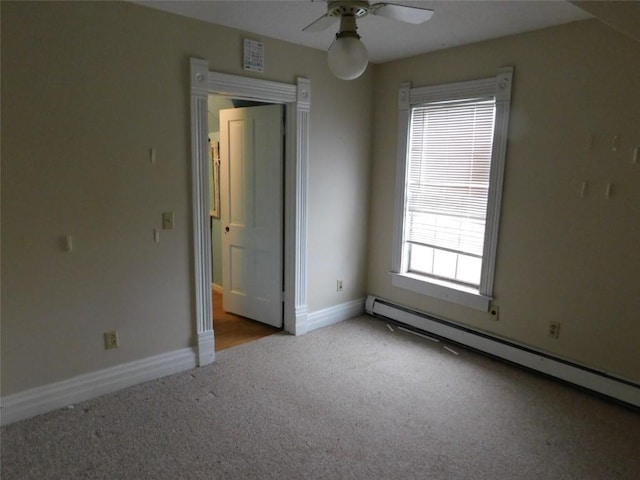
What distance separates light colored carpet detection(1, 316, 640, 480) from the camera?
2.23 m

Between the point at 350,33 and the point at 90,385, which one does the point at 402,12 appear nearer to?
the point at 350,33

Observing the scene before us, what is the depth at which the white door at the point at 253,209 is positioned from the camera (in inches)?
151

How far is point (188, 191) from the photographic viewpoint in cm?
308

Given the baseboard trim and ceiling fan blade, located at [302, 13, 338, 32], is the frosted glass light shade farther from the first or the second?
the baseboard trim

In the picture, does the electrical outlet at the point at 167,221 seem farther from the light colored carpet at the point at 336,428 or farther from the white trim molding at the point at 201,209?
the light colored carpet at the point at 336,428

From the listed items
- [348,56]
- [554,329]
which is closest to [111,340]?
[348,56]

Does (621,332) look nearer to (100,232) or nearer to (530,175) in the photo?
(530,175)

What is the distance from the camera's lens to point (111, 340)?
113 inches

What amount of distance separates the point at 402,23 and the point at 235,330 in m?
2.90

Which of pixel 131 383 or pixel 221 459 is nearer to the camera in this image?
pixel 221 459

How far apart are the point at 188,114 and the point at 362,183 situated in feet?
6.11

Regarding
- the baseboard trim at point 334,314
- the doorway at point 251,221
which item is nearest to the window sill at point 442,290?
the baseboard trim at point 334,314

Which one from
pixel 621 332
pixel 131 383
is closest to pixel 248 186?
pixel 131 383

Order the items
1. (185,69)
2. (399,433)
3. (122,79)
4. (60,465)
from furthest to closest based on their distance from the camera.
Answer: (185,69), (122,79), (399,433), (60,465)
